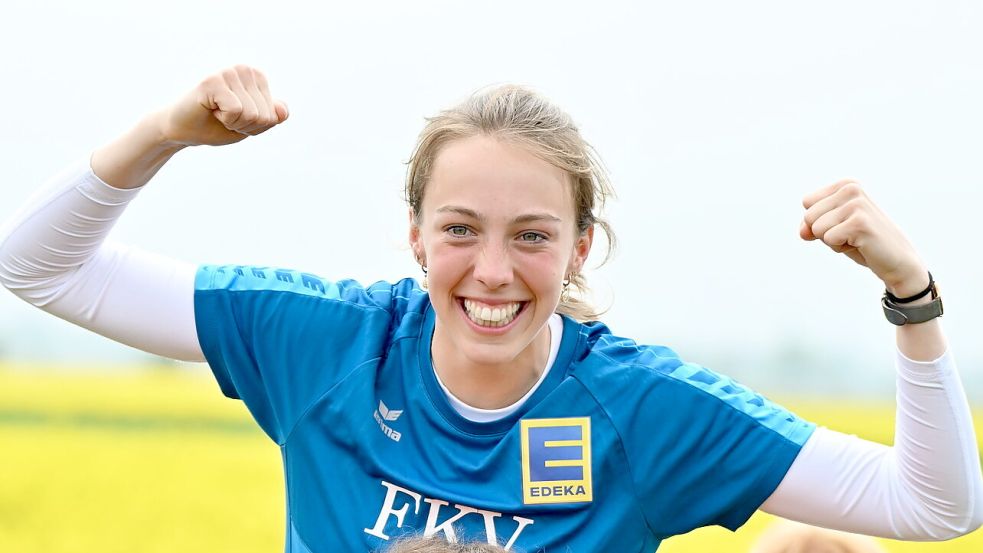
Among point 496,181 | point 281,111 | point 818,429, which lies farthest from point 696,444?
point 281,111

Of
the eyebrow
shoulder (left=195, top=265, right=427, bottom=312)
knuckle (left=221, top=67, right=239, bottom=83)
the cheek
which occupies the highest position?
knuckle (left=221, top=67, right=239, bottom=83)

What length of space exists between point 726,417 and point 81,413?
4.49 metres

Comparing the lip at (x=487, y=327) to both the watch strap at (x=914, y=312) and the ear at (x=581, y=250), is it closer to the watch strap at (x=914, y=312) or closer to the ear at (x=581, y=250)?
the ear at (x=581, y=250)

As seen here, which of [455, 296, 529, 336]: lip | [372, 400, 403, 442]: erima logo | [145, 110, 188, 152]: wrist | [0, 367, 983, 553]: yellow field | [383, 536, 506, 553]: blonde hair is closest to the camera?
[383, 536, 506, 553]: blonde hair

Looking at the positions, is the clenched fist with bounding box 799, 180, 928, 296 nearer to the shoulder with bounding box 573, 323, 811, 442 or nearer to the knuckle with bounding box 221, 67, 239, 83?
the shoulder with bounding box 573, 323, 811, 442

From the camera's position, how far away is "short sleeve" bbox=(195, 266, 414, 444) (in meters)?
1.86

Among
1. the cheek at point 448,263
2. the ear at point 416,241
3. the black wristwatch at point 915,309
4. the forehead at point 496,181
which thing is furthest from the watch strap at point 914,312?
the ear at point 416,241

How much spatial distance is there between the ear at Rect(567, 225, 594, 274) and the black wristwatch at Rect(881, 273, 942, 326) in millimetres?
504

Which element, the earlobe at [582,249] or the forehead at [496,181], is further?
the earlobe at [582,249]

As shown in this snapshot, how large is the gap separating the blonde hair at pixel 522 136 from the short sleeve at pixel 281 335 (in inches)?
8.9

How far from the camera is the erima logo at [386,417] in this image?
73.0 inches

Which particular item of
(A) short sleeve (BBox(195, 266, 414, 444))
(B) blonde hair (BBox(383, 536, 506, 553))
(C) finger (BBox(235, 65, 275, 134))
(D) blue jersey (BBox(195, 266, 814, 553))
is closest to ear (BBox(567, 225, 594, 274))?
(D) blue jersey (BBox(195, 266, 814, 553))

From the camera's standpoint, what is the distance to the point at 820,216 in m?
1.52

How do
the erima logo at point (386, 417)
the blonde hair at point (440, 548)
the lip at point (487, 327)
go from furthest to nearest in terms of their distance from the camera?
1. the erima logo at point (386, 417)
2. the lip at point (487, 327)
3. the blonde hair at point (440, 548)
